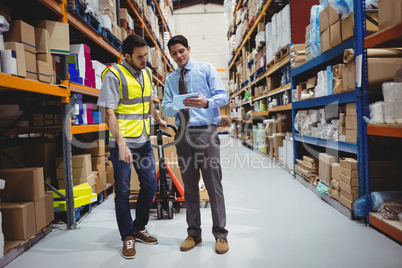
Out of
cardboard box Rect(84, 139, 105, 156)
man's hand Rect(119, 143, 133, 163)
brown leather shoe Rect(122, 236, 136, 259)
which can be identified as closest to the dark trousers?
man's hand Rect(119, 143, 133, 163)

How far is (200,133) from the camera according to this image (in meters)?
2.27

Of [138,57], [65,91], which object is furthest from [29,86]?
[138,57]

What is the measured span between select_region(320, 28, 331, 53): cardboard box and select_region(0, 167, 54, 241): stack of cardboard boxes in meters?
3.48

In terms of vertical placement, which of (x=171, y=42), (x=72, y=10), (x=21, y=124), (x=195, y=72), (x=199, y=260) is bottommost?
(x=199, y=260)

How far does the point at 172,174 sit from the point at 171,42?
5.76 ft

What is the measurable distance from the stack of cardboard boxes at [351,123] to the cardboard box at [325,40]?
85 cm

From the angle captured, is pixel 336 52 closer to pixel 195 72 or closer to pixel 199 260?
pixel 195 72

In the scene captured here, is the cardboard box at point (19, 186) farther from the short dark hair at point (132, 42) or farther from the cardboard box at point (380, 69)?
the cardboard box at point (380, 69)

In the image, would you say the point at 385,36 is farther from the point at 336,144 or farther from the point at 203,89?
the point at 203,89

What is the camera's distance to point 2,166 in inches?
127

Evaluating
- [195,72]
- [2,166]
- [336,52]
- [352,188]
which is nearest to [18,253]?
[2,166]

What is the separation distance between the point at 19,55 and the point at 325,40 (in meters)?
3.28

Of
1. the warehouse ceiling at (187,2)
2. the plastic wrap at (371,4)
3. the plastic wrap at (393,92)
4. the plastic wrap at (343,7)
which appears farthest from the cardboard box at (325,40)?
the warehouse ceiling at (187,2)

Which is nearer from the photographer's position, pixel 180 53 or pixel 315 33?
pixel 180 53
